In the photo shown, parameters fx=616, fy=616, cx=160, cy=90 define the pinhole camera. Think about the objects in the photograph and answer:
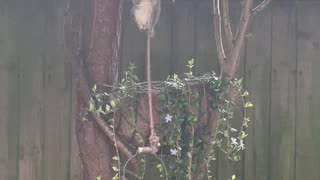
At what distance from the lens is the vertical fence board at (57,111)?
270cm

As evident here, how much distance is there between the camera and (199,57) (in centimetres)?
265

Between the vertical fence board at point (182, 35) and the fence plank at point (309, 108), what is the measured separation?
478mm

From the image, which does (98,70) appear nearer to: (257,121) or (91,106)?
(91,106)

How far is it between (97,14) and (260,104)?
0.96 meters

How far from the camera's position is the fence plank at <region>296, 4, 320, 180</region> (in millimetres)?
2619

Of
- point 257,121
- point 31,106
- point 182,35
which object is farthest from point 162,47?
point 31,106

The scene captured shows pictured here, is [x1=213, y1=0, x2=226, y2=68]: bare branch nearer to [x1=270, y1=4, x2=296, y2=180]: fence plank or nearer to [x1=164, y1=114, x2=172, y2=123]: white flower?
[x1=164, y1=114, x2=172, y2=123]: white flower

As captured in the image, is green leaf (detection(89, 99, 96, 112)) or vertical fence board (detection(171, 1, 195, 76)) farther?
vertical fence board (detection(171, 1, 195, 76))

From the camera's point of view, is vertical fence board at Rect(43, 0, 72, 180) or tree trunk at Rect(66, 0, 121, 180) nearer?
tree trunk at Rect(66, 0, 121, 180)

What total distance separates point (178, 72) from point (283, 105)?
470 millimetres

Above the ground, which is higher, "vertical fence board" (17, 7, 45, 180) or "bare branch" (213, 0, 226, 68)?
"bare branch" (213, 0, 226, 68)

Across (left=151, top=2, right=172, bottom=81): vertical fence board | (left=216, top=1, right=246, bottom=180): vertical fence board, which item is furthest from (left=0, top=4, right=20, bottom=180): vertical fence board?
(left=216, top=1, right=246, bottom=180): vertical fence board

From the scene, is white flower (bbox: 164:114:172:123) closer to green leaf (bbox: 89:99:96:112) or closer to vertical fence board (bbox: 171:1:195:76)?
green leaf (bbox: 89:99:96:112)

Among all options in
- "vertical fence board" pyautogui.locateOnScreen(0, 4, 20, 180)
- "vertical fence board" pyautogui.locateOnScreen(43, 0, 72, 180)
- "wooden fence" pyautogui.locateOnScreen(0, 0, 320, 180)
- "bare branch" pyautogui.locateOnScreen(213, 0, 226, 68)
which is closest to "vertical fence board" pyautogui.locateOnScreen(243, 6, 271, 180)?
"wooden fence" pyautogui.locateOnScreen(0, 0, 320, 180)
